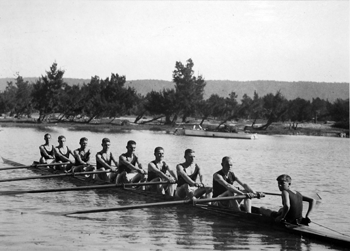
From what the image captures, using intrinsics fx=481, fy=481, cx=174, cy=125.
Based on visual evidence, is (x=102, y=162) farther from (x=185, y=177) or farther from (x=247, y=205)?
(x=247, y=205)

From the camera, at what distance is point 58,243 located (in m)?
11.3

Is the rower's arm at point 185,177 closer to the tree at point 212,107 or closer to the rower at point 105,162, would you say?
the rower at point 105,162

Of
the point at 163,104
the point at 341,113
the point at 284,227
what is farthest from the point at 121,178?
the point at 341,113

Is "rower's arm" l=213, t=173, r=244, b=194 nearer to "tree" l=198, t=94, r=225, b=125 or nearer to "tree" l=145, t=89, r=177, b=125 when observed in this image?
"tree" l=145, t=89, r=177, b=125

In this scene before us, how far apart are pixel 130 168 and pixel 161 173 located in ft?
6.42

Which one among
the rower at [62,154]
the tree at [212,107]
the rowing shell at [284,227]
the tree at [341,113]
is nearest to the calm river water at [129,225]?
the rowing shell at [284,227]

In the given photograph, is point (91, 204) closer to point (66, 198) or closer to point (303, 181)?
point (66, 198)

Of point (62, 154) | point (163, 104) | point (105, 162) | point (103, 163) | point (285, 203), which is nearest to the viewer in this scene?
point (285, 203)

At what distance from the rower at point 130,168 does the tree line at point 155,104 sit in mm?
69355

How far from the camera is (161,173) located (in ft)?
52.1

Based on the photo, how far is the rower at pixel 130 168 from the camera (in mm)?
17328

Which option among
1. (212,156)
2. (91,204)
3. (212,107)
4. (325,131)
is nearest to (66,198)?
(91,204)

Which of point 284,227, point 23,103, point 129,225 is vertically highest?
point 23,103

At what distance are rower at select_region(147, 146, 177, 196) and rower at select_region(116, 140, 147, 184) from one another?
940mm
